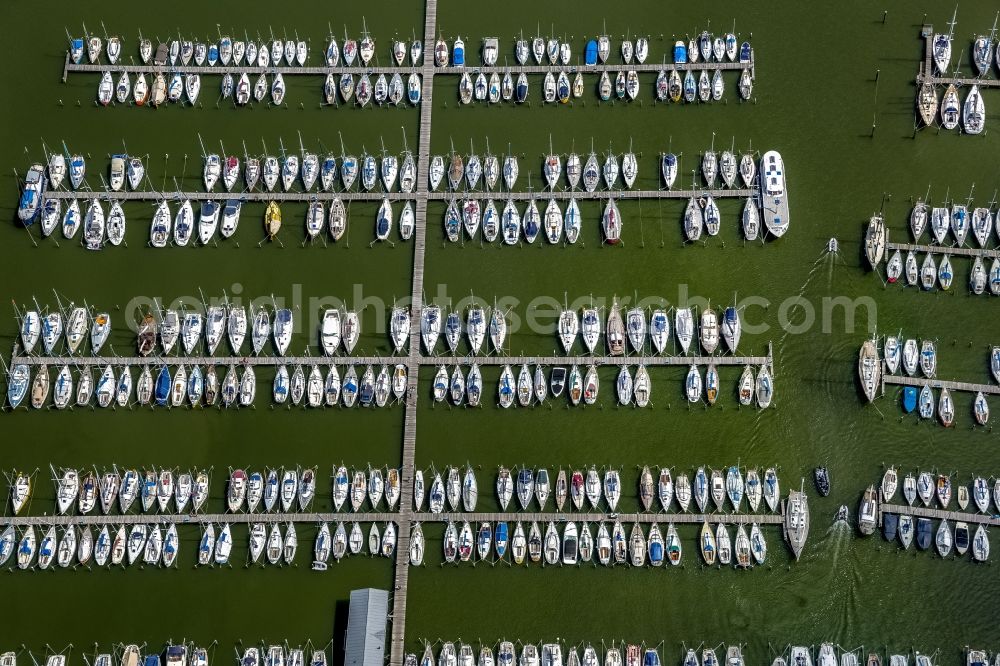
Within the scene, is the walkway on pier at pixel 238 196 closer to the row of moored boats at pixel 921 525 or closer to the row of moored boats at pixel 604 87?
the row of moored boats at pixel 604 87

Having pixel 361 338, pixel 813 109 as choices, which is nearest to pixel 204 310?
pixel 361 338

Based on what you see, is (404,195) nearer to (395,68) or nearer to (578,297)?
(395,68)

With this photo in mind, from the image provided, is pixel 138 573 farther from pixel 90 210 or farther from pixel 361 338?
pixel 90 210

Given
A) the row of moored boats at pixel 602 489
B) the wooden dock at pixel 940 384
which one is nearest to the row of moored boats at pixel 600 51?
the wooden dock at pixel 940 384

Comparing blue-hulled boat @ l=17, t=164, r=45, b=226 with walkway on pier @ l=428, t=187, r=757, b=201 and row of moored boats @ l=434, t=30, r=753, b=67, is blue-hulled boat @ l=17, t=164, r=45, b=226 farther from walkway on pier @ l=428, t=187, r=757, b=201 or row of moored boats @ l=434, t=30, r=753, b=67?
row of moored boats @ l=434, t=30, r=753, b=67

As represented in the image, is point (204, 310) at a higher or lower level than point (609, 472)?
higher

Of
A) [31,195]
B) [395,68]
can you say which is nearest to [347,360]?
[395,68]
